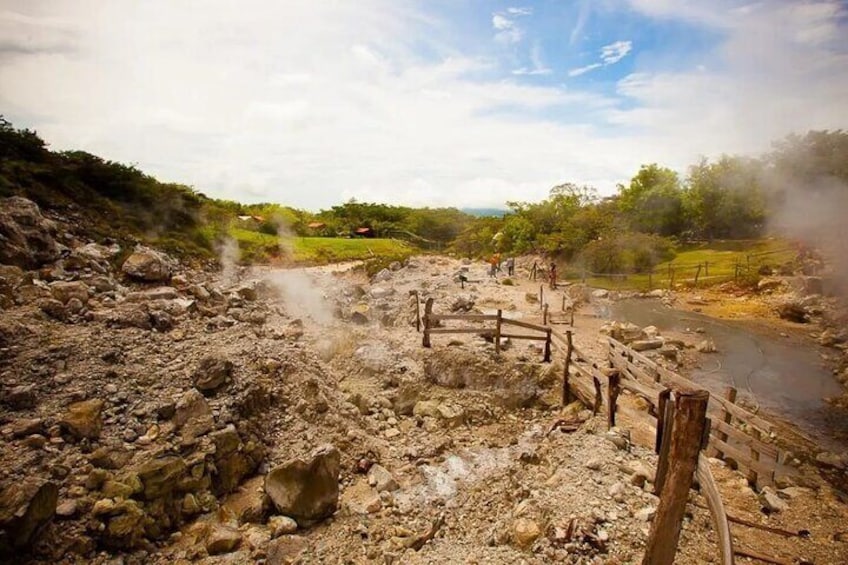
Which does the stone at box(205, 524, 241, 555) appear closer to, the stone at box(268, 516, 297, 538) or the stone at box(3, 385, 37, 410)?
the stone at box(268, 516, 297, 538)

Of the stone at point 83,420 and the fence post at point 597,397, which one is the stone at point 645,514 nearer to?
the fence post at point 597,397

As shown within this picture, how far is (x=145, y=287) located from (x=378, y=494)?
10745 mm

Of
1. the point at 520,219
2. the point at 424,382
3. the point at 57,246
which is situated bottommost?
the point at 424,382

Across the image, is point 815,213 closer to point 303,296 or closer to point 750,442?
point 750,442

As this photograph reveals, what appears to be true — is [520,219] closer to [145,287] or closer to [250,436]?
[145,287]

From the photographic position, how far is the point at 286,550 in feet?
21.5

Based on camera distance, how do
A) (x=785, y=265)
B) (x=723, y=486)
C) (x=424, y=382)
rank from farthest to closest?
(x=785, y=265) < (x=424, y=382) < (x=723, y=486)

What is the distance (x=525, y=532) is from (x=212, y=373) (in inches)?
271

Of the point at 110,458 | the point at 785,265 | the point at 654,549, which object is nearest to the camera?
the point at 654,549

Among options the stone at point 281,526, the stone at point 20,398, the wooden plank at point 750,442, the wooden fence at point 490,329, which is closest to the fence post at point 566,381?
the wooden fence at point 490,329

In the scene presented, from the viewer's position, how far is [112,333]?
9656 mm

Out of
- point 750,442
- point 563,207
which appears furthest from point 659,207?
point 750,442

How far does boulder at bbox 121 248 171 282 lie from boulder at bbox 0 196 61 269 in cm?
183

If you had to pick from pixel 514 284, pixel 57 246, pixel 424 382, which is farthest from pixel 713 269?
pixel 57 246
